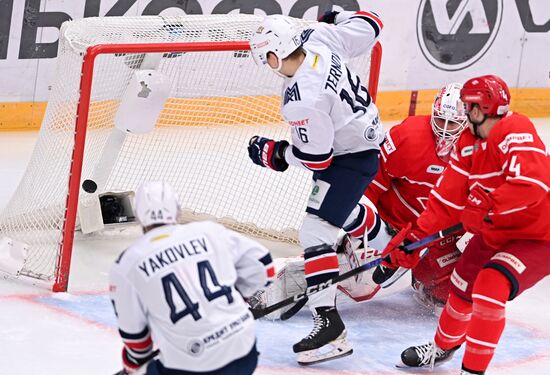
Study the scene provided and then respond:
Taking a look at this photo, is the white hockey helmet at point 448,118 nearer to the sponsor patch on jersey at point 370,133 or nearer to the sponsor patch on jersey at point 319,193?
the sponsor patch on jersey at point 370,133

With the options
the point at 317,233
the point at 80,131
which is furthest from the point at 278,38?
the point at 80,131

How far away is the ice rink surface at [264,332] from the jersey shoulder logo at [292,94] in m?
0.89

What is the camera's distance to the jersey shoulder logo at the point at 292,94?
383 cm

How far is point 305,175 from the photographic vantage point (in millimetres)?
5387

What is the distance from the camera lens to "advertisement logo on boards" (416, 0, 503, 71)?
24.3 feet

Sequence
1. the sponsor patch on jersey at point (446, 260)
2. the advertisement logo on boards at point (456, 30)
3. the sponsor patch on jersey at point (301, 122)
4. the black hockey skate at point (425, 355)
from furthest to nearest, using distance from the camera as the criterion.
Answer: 1. the advertisement logo on boards at point (456, 30)
2. the sponsor patch on jersey at point (446, 260)
3. the black hockey skate at point (425, 355)
4. the sponsor patch on jersey at point (301, 122)

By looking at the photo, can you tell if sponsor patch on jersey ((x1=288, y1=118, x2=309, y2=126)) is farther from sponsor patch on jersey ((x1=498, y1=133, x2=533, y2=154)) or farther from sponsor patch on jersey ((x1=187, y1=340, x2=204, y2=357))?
sponsor patch on jersey ((x1=187, y1=340, x2=204, y2=357))

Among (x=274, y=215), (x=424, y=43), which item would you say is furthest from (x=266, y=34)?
(x=424, y=43)

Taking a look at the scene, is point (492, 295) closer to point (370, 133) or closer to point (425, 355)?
point (425, 355)

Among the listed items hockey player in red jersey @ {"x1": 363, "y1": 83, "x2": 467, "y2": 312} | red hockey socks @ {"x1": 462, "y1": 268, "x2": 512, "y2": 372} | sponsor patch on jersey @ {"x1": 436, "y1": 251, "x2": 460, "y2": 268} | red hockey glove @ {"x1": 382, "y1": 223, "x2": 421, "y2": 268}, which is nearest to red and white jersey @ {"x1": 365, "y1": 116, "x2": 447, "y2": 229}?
hockey player in red jersey @ {"x1": 363, "y1": 83, "x2": 467, "y2": 312}

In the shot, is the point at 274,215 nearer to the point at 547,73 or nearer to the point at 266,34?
the point at 266,34

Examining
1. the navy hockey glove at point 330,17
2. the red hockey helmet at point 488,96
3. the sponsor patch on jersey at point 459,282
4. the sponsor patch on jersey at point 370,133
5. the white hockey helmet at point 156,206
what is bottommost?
the sponsor patch on jersey at point 459,282

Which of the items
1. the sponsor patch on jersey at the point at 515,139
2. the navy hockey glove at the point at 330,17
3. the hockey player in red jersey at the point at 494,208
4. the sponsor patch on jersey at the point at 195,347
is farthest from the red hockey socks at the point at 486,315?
the navy hockey glove at the point at 330,17

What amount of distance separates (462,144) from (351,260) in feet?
3.10
